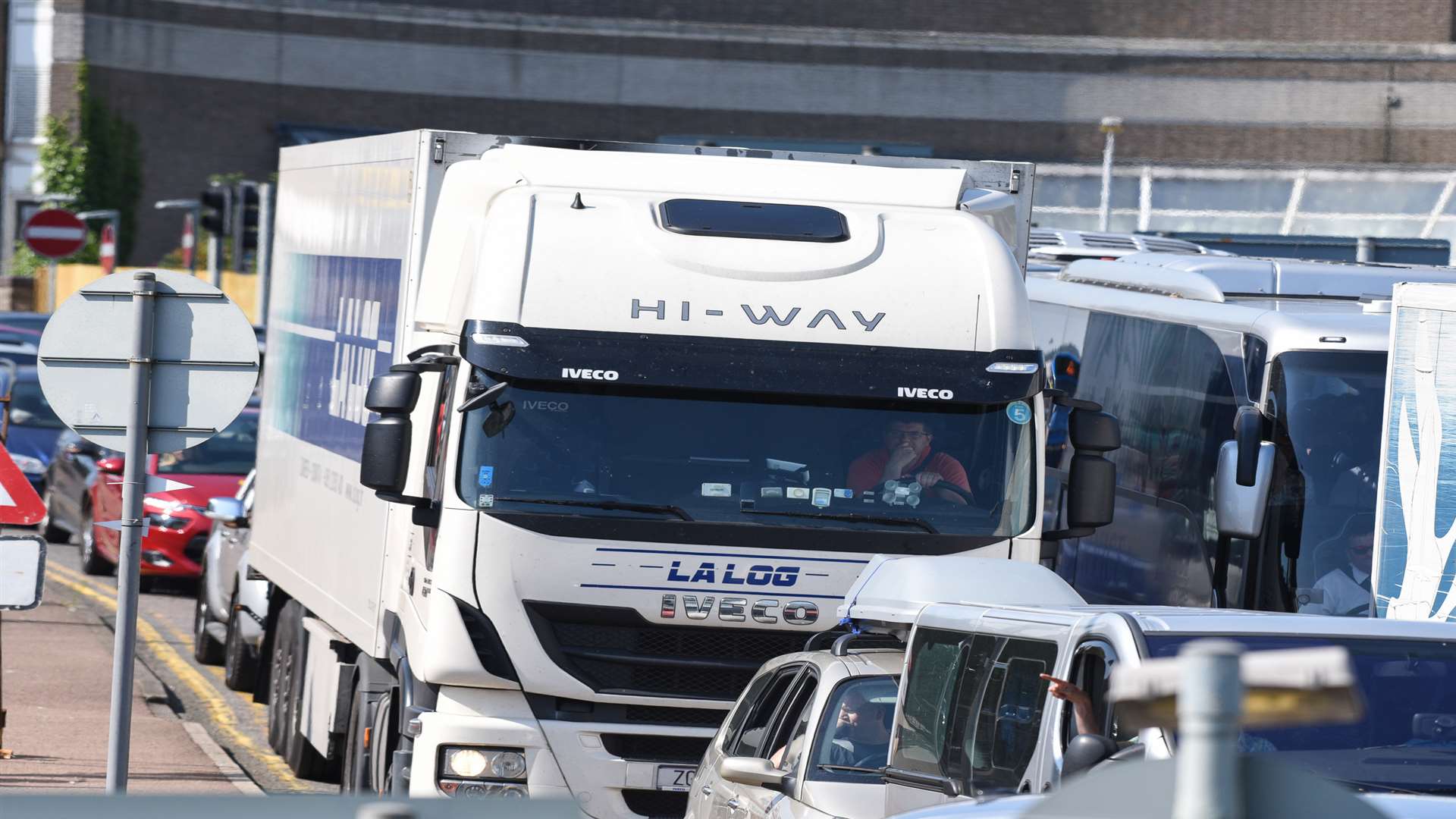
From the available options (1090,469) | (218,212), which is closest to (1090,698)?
(1090,469)

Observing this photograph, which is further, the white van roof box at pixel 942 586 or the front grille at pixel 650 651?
the front grille at pixel 650 651

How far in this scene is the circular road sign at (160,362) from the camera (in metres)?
8.72

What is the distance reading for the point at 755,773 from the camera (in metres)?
7.02

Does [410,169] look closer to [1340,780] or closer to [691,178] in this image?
[691,178]

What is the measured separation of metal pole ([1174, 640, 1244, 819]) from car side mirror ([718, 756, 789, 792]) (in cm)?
463

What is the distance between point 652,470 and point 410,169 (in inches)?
79.8

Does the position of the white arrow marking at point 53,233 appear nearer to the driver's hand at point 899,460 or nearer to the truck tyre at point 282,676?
the truck tyre at point 282,676

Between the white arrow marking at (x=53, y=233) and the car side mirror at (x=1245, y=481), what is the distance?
25.4 meters

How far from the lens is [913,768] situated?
6672mm

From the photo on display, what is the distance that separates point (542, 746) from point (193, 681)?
855 centimetres

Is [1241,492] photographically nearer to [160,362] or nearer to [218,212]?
[160,362]

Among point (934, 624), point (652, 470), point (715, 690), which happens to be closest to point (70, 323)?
point (652, 470)

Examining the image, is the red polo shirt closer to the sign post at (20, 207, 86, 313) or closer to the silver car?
the silver car

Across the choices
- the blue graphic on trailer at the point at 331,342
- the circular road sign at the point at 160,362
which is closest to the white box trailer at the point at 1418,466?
the blue graphic on trailer at the point at 331,342
